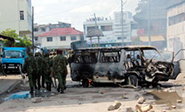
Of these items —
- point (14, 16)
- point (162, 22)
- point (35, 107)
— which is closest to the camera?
point (35, 107)

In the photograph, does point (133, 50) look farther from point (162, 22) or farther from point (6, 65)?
point (162, 22)

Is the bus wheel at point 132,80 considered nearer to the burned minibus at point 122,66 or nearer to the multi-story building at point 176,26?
the burned minibus at point 122,66

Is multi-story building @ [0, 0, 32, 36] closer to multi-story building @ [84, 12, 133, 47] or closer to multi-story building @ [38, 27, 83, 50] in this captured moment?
multi-story building @ [84, 12, 133, 47]

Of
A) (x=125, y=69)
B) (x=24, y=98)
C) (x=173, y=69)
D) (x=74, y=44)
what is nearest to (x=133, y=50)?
(x=125, y=69)

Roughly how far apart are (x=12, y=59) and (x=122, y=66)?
12132mm

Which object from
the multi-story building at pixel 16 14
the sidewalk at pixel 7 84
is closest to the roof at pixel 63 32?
the multi-story building at pixel 16 14

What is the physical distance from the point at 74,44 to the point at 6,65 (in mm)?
9320

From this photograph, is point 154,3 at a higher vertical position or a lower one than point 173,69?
higher

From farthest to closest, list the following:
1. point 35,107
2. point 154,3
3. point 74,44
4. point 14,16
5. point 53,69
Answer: point 14,16, point 154,3, point 74,44, point 53,69, point 35,107

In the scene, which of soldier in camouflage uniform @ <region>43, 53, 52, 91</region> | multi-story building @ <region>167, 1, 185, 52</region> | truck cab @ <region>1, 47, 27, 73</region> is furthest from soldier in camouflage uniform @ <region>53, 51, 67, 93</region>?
multi-story building @ <region>167, 1, 185, 52</region>

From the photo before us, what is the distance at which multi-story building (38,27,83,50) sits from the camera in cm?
6378

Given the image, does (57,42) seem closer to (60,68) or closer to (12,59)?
(12,59)

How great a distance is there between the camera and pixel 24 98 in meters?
9.08

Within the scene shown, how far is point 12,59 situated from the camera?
2055 cm
